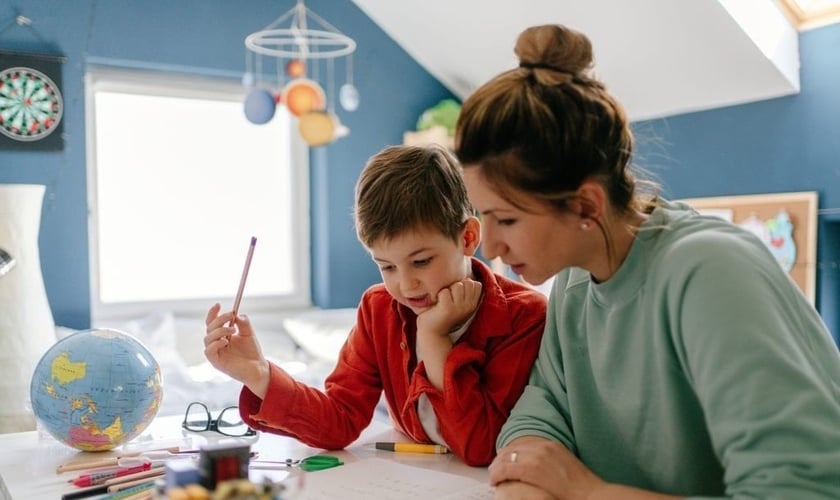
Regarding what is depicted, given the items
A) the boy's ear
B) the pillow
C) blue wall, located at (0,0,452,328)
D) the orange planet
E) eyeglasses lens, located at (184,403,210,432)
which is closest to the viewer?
the boy's ear

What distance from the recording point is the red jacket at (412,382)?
3.63 ft

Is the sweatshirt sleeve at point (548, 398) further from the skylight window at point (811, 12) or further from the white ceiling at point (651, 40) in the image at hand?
the skylight window at point (811, 12)

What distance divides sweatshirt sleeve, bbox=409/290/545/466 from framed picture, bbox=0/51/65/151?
2399 millimetres

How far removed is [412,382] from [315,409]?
16 centimetres

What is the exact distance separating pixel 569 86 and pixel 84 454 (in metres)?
0.90

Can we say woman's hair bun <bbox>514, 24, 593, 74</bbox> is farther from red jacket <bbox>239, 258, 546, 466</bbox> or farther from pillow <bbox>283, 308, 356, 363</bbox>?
pillow <bbox>283, 308, 356, 363</bbox>

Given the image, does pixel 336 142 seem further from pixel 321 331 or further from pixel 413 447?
pixel 413 447

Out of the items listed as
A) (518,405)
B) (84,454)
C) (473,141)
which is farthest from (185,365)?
(473,141)

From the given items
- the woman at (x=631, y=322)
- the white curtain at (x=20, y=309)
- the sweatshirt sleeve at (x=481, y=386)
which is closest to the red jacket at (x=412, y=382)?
the sweatshirt sleeve at (x=481, y=386)

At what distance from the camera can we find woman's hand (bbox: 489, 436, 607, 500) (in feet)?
2.86

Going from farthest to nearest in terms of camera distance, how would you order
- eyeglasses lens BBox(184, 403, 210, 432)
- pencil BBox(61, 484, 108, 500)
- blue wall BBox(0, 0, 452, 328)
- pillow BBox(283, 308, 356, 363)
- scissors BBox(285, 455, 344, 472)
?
pillow BBox(283, 308, 356, 363) < blue wall BBox(0, 0, 452, 328) < eyeglasses lens BBox(184, 403, 210, 432) < scissors BBox(285, 455, 344, 472) < pencil BBox(61, 484, 108, 500)

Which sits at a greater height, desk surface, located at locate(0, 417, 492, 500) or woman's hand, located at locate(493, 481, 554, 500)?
woman's hand, located at locate(493, 481, 554, 500)

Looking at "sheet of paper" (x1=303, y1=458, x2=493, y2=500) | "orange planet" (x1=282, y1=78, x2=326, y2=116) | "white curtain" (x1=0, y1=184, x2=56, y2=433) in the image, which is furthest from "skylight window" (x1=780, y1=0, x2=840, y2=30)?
"white curtain" (x1=0, y1=184, x2=56, y2=433)

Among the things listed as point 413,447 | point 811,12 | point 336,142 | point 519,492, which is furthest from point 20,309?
point 811,12
